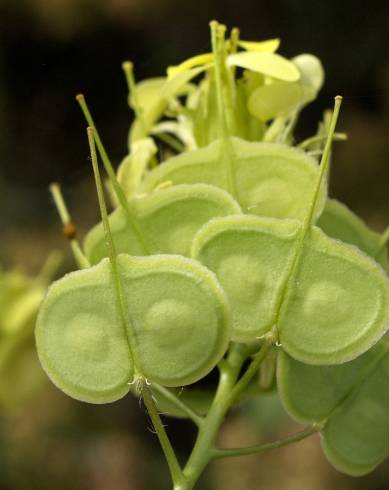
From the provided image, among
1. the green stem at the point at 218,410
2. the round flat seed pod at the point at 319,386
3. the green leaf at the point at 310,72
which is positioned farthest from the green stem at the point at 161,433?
the green leaf at the point at 310,72

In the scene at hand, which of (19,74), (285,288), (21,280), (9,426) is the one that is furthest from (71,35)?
(285,288)

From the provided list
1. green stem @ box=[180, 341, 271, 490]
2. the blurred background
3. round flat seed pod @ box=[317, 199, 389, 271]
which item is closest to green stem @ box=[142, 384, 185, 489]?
green stem @ box=[180, 341, 271, 490]

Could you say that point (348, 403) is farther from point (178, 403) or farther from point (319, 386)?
point (178, 403)

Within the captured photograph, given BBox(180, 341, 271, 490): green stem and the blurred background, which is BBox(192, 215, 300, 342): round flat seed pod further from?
the blurred background

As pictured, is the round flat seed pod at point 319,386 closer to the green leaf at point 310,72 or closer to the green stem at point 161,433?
the green stem at point 161,433

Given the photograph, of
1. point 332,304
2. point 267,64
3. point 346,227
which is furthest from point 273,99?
point 332,304
